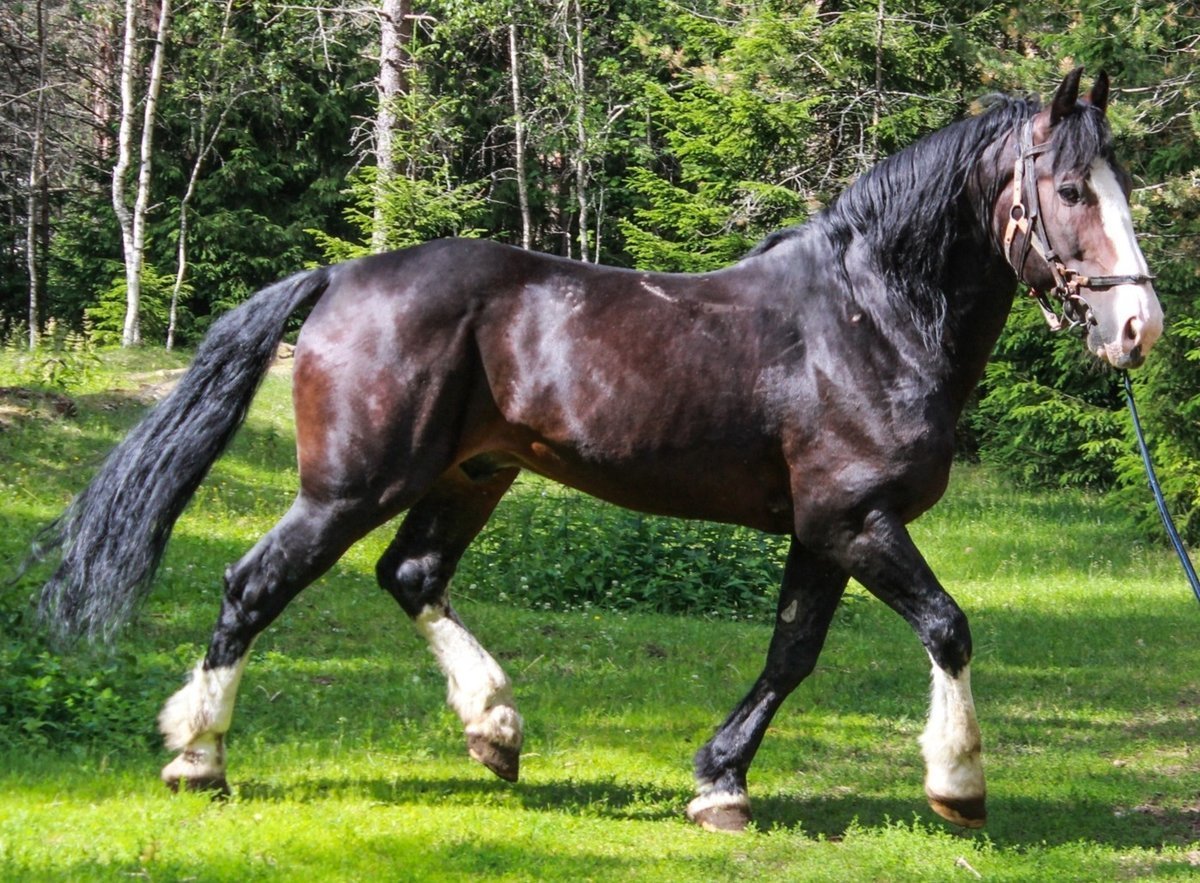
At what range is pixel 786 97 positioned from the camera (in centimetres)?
1923

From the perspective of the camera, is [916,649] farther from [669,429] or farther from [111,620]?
[111,620]

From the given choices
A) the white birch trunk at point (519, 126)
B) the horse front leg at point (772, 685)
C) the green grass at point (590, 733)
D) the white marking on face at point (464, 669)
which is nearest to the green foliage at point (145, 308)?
the white birch trunk at point (519, 126)

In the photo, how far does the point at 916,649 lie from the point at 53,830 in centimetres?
630

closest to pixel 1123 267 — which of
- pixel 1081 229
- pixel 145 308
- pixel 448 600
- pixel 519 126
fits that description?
pixel 1081 229

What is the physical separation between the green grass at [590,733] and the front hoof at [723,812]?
0.34 feet

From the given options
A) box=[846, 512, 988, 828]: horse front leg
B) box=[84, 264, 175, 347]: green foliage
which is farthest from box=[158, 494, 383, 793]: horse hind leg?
box=[84, 264, 175, 347]: green foliage

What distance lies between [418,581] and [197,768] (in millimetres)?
1127

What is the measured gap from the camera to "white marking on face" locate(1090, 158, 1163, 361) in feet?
14.7

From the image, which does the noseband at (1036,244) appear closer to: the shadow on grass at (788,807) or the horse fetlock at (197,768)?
the shadow on grass at (788,807)

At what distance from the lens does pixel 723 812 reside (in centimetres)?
516

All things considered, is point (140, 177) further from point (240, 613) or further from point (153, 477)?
point (240, 613)

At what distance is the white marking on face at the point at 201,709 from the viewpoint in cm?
490

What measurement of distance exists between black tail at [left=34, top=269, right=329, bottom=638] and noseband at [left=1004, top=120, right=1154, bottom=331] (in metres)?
2.57

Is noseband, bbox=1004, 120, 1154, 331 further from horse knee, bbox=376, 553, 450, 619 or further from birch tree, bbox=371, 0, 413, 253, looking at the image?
birch tree, bbox=371, 0, 413, 253
